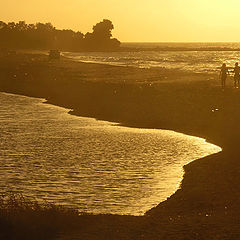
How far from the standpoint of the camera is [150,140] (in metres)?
26.4

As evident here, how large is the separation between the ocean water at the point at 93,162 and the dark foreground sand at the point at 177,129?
0.82 metres

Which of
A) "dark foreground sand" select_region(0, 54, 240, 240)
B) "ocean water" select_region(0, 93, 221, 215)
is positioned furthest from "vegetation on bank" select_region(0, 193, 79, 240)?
"ocean water" select_region(0, 93, 221, 215)

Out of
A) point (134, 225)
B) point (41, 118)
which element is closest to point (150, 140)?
point (41, 118)

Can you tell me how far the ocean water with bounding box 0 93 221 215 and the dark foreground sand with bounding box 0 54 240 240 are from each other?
0.82 meters

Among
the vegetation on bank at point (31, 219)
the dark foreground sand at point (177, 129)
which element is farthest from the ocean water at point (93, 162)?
the vegetation on bank at point (31, 219)

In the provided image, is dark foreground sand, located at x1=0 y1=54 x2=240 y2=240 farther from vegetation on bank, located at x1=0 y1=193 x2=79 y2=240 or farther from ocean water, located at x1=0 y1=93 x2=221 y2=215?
ocean water, located at x1=0 y1=93 x2=221 y2=215

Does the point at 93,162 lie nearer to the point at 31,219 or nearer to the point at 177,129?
the point at 31,219

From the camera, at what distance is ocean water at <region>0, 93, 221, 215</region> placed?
54.5 feet

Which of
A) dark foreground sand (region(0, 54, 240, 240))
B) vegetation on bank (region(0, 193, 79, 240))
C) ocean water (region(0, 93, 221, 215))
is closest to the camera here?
vegetation on bank (region(0, 193, 79, 240))

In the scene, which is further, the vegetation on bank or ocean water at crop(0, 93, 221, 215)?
ocean water at crop(0, 93, 221, 215)

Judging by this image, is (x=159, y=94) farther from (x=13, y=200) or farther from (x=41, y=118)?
(x=13, y=200)

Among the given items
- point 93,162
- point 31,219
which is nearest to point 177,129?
point 93,162

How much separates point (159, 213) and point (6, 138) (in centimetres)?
1375

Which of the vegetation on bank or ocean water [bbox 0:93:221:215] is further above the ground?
the vegetation on bank
